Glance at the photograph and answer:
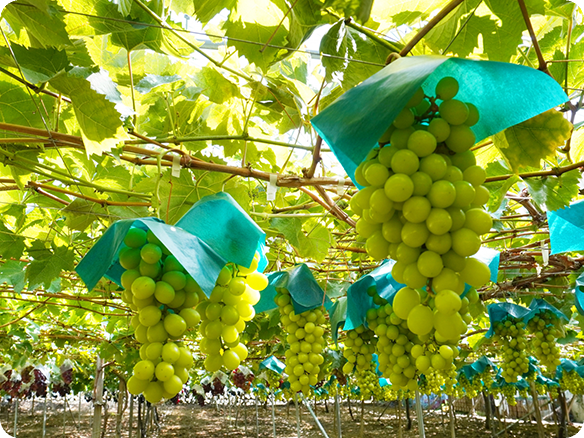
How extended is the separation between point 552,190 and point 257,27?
1.08 metres

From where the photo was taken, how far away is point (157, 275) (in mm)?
1004

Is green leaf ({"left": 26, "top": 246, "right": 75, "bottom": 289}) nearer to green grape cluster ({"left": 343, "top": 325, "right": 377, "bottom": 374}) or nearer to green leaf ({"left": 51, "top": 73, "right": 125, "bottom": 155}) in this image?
green leaf ({"left": 51, "top": 73, "right": 125, "bottom": 155})

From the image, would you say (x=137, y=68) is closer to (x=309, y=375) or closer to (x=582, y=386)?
(x=309, y=375)

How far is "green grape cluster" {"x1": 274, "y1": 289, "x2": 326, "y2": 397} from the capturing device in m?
2.09

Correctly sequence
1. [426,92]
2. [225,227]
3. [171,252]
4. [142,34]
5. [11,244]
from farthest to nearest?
[11,244] → [142,34] → [225,227] → [171,252] → [426,92]

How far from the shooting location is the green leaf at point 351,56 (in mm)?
958

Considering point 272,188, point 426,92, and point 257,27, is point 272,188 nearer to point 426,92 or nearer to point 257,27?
point 257,27

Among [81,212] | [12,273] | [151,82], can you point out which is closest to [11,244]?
[12,273]

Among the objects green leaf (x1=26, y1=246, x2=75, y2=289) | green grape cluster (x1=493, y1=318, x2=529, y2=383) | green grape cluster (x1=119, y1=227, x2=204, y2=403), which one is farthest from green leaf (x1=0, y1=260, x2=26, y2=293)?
green grape cluster (x1=493, y1=318, x2=529, y2=383)

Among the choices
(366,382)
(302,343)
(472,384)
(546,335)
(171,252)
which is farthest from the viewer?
(472,384)

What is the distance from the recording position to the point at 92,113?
3.62 feet

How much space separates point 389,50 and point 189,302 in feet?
2.49

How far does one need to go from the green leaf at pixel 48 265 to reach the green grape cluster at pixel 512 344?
3514 mm

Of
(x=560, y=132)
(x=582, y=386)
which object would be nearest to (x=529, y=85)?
(x=560, y=132)
